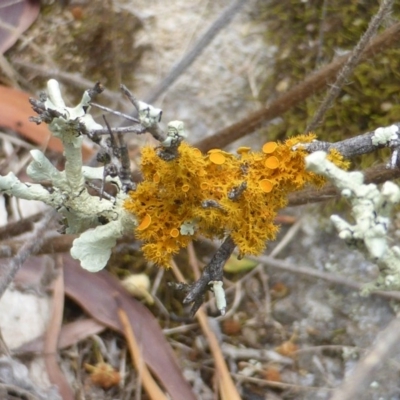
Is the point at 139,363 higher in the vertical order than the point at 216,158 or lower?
lower

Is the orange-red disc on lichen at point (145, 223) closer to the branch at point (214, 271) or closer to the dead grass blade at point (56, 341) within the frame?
the branch at point (214, 271)

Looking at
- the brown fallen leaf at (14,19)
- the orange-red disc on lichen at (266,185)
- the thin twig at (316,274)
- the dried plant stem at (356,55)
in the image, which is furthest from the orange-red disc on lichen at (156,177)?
the brown fallen leaf at (14,19)

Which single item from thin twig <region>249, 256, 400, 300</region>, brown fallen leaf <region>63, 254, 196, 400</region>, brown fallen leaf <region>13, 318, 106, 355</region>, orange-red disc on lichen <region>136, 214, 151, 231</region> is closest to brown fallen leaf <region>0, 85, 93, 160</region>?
brown fallen leaf <region>63, 254, 196, 400</region>

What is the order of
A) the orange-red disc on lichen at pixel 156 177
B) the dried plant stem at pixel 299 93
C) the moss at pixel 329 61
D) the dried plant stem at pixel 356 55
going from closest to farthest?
the orange-red disc on lichen at pixel 156 177 < the dried plant stem at pixel 356 55 < the dried plant stem at pixel 299 93 < the moss at pixel 329 61

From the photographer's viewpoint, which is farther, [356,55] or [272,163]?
[356,55]

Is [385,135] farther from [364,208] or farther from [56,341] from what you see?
[56,341]

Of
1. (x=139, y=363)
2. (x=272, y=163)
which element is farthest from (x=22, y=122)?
(x=272, y=163)

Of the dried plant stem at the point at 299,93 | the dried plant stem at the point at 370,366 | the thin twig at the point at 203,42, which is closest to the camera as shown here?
the dried plant stem at the point at 370,366
